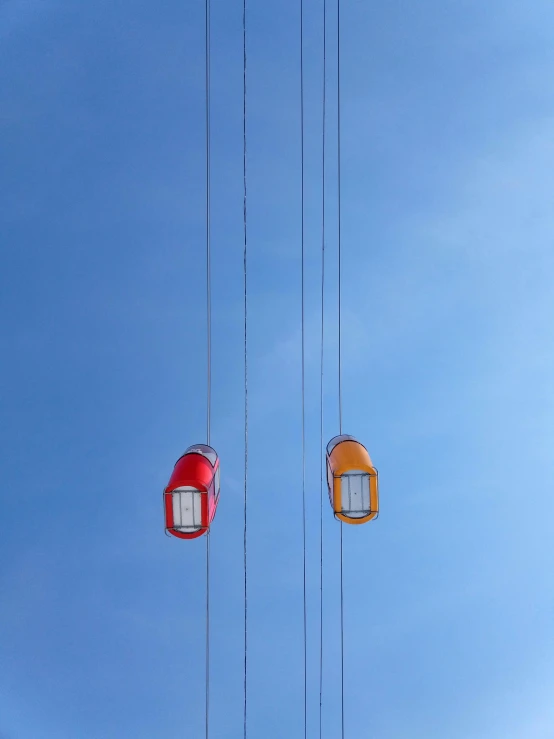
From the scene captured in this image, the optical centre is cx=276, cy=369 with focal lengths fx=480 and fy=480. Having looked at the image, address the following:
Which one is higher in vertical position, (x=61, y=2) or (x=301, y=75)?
(x=61, y=2)

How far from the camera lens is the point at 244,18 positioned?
11.2m

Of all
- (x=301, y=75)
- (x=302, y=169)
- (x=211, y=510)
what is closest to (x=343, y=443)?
(x=211, y=510)

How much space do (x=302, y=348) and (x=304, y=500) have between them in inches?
160

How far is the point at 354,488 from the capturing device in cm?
658

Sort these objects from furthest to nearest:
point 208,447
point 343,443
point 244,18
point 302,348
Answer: point 302,348 < point 244,18 < point 208,447 < point 343,443

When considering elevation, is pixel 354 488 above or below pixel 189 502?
above

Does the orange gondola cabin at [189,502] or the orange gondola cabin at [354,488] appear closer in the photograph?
the orange gondola cabin at [189,502]

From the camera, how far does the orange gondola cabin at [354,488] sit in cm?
650

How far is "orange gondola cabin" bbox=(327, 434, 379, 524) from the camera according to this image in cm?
650

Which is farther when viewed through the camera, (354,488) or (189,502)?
(354,488)

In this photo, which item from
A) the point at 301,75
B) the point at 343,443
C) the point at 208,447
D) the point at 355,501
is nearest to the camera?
the point at 355,501

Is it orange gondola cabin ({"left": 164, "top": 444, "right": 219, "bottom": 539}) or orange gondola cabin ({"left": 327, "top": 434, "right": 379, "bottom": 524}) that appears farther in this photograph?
orange gondola cabin ({"left": 327, "top": 434, "right": 379, "bottom": 524})

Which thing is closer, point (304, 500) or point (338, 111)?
point (338, 111)

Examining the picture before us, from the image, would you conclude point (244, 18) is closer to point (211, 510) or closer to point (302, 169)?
point (302, 169)
